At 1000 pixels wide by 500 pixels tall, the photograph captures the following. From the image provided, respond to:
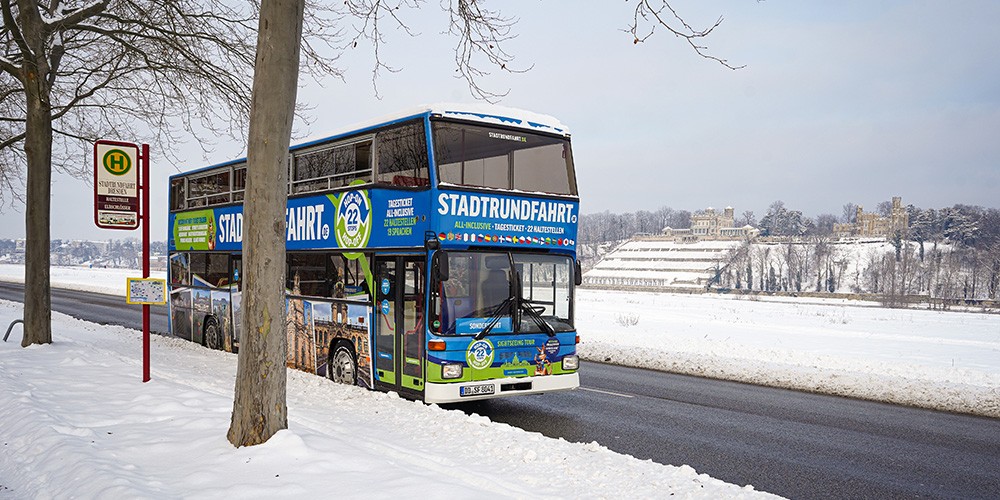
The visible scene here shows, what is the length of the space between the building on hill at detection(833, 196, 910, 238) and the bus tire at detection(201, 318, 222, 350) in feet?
588

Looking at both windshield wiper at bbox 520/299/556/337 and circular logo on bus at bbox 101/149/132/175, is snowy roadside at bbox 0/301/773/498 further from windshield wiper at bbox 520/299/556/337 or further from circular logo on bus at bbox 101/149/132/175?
circular logo on bus at bbox 101/149/132/175

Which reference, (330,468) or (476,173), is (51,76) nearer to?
(476,173)

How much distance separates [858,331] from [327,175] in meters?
27.5

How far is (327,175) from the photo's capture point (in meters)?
11.2

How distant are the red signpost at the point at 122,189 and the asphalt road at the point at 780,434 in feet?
17.3

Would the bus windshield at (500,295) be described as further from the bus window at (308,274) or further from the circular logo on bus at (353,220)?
the bus window at (308,274)

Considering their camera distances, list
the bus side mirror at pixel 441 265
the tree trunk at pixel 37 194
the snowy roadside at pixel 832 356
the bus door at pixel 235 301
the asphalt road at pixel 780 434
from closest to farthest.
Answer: the asphalt road at pixel 780 434
the bus side mirror at pixel 441 265
the snowy roadside at pixel 832 356
the tree trunk at pixel 37 194
the bus door at pixel 235 301

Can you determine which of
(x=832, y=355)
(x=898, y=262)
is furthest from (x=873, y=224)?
(x=832, y=355)

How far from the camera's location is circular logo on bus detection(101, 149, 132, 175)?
9.25 metres

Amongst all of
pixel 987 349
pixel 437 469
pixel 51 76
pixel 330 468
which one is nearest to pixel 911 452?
pixel 437 469

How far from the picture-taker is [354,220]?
10.6 metres

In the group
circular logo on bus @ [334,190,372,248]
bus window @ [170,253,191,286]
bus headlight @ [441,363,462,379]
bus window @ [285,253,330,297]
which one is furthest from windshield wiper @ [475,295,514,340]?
bus window @ [170,253,191,286]

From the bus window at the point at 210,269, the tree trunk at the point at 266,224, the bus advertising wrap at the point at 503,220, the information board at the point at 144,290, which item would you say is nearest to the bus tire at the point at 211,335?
the bus window at the point at 210,269

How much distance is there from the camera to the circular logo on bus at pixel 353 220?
33.9 feet
